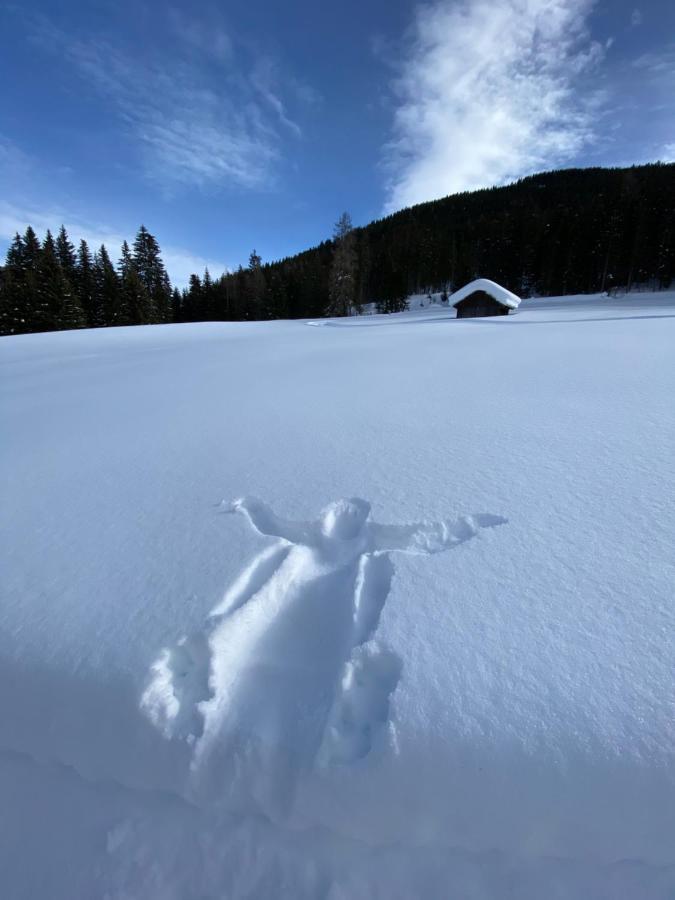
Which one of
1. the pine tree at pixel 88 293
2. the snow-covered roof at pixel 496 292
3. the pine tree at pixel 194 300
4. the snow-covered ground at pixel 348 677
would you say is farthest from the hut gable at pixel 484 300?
the pine tree at pixel 194 300

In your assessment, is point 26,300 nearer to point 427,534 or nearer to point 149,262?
point 149,262

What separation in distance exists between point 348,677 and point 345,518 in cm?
86

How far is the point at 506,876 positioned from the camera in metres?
0.96

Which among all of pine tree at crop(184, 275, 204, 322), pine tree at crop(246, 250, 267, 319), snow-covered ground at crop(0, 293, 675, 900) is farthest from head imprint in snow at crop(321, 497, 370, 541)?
pine tree at crop(184, 275, 204, 322)

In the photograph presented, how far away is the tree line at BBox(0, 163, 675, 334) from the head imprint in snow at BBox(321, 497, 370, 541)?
2903 cm

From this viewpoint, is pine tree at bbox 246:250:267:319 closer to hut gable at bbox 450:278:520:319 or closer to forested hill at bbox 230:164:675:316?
forested hill at bbox 230:164:675:316

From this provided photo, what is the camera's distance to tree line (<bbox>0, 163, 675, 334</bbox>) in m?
25.9

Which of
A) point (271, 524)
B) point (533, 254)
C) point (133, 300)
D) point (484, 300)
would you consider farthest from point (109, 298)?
point (533, 254)

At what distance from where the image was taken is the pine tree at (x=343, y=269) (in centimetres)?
2709

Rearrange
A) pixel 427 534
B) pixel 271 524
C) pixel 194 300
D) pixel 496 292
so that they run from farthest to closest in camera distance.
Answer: pixel 194 300 < pixel 496 292 < pixel 271 524 < pixel 427 534

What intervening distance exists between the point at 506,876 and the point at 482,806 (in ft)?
0.48

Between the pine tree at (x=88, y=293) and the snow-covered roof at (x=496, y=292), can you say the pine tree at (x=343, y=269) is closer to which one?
the snow-covered roof at (x=496, y=292)

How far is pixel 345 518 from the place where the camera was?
2043mm

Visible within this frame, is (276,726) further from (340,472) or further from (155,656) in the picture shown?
(340,472)
